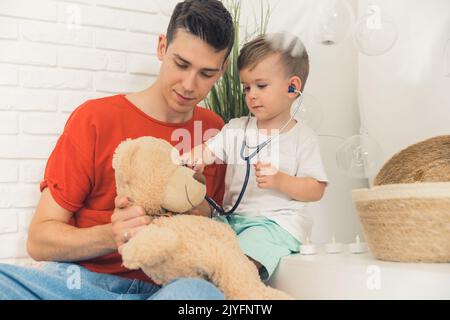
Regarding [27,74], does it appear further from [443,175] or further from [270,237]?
[443,175]

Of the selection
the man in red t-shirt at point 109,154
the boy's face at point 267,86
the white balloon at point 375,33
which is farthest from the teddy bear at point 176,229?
the white balloon at point 375,33

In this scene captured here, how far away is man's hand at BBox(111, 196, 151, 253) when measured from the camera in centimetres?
111

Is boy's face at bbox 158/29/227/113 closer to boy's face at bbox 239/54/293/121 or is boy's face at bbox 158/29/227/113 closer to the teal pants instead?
boy's face at bbox 239/54/293/121

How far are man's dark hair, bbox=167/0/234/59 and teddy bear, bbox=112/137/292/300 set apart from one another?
412 mm

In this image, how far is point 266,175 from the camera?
1.37 metres

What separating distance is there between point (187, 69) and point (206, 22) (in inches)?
5.2

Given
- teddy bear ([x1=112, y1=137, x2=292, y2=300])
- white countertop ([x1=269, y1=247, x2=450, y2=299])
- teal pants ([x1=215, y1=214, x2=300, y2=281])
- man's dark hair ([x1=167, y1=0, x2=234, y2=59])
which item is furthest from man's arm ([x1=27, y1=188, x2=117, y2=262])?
man's dark hair ([x1=167, y1=0, x2=234, y2=59])

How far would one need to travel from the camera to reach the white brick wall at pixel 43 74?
171 centimetres

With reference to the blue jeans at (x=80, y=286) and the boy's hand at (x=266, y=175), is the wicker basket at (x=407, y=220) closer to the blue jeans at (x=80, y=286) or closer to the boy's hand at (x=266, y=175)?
the boy's hand at (x=266, y=175)

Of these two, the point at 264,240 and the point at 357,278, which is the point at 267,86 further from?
the point at 357,278

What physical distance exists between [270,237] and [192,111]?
1.54 ft

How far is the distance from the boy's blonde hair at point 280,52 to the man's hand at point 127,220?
0.56m

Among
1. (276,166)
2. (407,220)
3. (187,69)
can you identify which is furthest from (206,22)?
(407,220)
